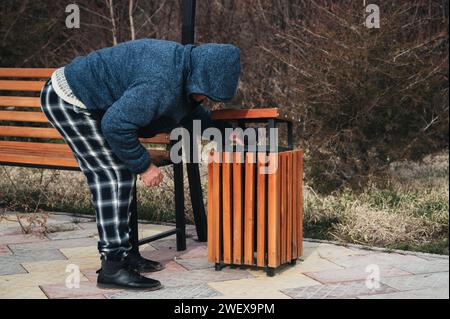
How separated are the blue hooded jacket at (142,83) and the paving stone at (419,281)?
A: 4.13 feet

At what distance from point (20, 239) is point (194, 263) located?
4.65 ft

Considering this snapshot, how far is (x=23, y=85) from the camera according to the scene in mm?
5406

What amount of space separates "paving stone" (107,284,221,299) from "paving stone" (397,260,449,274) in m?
1.10

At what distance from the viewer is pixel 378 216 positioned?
186 inches

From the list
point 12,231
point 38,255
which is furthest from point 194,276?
point 12,231

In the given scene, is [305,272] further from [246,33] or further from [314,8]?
[246,33]

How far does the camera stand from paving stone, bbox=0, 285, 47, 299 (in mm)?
3512

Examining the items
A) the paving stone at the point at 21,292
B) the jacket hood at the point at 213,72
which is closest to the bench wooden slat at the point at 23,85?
the paving stone at the point at 21,292

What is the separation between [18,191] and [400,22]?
3655 millimetres

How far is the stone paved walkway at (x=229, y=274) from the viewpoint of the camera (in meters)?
3.53

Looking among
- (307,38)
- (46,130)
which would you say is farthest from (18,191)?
(307,38)

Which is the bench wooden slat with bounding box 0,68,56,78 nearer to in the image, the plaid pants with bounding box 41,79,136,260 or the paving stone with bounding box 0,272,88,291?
the plaid pants with bounding box 41,79,136,260

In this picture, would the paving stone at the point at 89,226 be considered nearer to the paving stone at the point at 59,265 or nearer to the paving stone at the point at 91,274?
the paving stone at the point at 59,265

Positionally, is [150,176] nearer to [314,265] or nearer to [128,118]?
[128,118]
